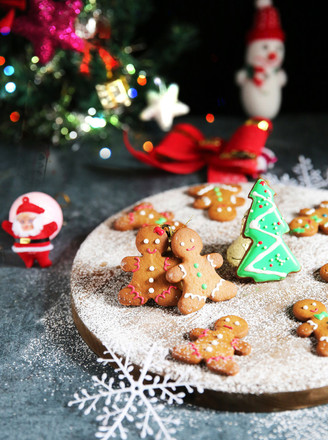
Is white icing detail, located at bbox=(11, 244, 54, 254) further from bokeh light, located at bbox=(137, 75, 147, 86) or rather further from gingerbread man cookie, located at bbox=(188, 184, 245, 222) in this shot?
bokeh light, located at bbox=(137, 75, 147, 86)

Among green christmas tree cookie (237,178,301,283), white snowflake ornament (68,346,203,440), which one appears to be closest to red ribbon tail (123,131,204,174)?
green christmas tree cookie (237,178,301,283)

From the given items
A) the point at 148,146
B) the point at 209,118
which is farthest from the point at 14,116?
the point at 209,118

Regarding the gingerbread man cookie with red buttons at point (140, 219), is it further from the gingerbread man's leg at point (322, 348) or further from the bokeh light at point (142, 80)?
the bokeh light at point (142, 80)

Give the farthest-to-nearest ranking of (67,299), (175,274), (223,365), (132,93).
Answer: (132,93), (67,299), (175,274), (223,365)

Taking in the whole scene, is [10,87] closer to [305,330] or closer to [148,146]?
[148,146]

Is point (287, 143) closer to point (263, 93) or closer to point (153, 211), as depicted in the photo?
point (263, 93)

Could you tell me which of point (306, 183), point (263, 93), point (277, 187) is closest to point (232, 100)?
point (263, 93)
